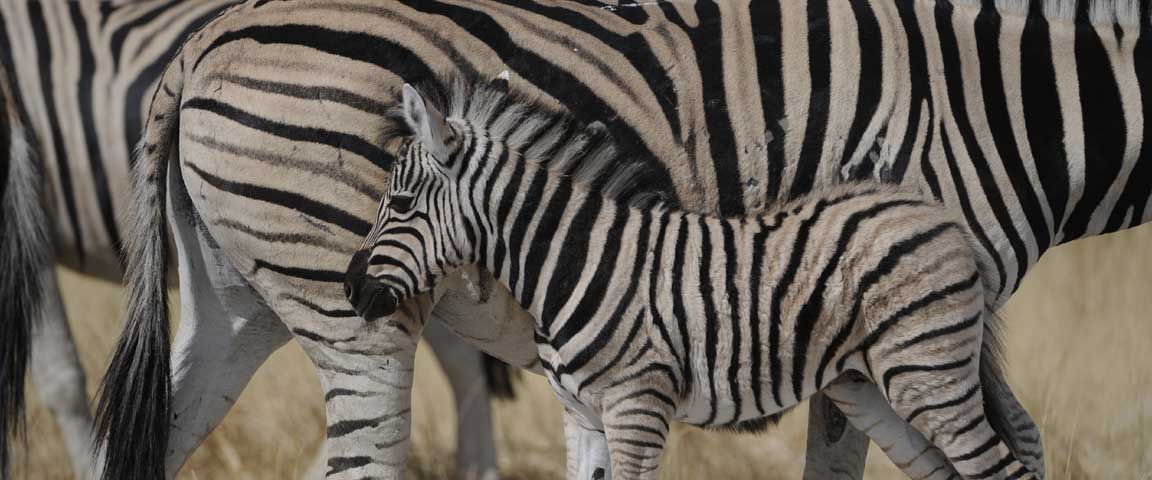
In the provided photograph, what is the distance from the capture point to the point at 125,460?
12.3 feet

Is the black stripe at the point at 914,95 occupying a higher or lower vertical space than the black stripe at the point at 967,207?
higher

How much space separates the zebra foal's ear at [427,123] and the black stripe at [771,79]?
0.88 m

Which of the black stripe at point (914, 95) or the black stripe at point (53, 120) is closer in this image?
the black stripe at point (914, 95)

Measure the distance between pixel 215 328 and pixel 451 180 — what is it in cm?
117

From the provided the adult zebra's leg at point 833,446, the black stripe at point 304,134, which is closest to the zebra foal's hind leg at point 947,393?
the adult zebra's leg at point 833,446

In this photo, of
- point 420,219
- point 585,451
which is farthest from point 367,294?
point 585,451

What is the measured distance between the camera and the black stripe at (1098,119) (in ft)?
11.3

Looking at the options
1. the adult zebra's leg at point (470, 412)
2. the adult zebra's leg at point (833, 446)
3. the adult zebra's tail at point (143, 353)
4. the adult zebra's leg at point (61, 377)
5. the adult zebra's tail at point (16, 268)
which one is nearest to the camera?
the adult zebra's tail at point (143, 353)

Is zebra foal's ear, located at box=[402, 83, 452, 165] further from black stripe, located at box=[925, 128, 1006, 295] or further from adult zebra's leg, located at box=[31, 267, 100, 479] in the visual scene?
adult zebra's leg, located at box=[31, 267, 100, 479]

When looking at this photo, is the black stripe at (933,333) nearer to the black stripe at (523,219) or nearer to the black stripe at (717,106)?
the black stripe at (717,106)

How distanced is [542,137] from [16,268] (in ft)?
7.58

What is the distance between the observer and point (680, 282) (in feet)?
10.3

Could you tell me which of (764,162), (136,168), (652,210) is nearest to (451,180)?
(652,210)

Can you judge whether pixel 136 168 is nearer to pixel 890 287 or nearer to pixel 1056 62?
pixel 890 287
